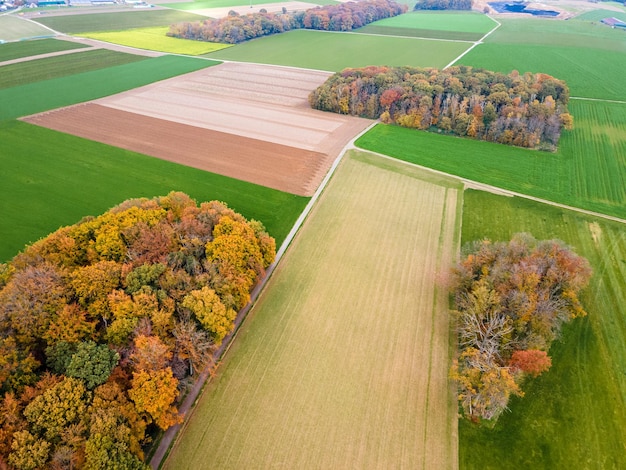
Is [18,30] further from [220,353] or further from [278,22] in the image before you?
[220,353]

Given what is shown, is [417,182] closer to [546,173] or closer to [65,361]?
[546,173]

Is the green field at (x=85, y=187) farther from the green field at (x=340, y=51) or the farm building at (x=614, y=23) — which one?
the farm building at (x=614, y=23)

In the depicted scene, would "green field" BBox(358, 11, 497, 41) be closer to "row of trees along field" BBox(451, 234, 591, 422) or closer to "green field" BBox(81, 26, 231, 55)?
"green field" BBox(81, 26, 231, 55)

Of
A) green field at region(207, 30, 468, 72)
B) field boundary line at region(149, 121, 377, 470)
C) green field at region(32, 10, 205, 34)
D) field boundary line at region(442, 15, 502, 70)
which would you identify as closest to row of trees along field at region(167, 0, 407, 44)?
green field at region(207, 30, 468, 72)

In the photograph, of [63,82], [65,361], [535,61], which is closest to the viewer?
[65,361]

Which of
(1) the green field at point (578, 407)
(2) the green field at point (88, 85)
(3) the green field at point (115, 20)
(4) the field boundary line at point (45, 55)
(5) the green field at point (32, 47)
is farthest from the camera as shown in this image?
(3) the green field at point (115, 20)

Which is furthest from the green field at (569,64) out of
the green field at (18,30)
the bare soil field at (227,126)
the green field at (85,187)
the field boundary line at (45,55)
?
the green field at (18,30)

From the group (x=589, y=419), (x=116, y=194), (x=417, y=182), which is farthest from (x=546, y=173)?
(x=116, y=194)
